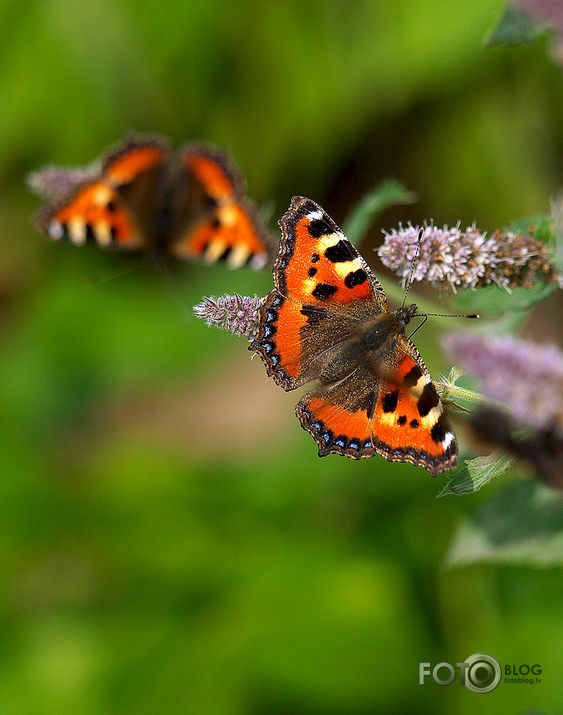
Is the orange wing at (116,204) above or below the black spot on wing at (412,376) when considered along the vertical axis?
above

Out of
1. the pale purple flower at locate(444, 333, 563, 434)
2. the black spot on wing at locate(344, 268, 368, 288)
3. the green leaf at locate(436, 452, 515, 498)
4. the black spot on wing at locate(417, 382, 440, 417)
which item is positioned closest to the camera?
the pale purple flower at locate(444, 333, 563, 434)

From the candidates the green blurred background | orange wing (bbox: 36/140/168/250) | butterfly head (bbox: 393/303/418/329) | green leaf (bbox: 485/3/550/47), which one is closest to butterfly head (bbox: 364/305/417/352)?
butterfly head (bbox: 393/303/418/329)

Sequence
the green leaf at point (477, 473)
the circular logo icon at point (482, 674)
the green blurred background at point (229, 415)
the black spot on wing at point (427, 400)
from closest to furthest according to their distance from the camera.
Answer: the green leaf at point (477, 473) → the black spot on wing at point (427, 400) → the circular logo icon at point (482, 674) → the green blurred background at point (229, 415)

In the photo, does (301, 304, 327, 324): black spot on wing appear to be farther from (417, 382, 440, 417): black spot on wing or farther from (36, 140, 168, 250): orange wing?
(36, 140, 168, 250): orange wing

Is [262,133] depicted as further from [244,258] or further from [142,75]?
[244,258]

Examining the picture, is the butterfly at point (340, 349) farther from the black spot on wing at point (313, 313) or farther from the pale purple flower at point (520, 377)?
the pale purple flower at point (520, 377)

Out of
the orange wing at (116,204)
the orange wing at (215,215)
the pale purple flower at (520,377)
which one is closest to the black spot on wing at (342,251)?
the orange wing at (215,215)
